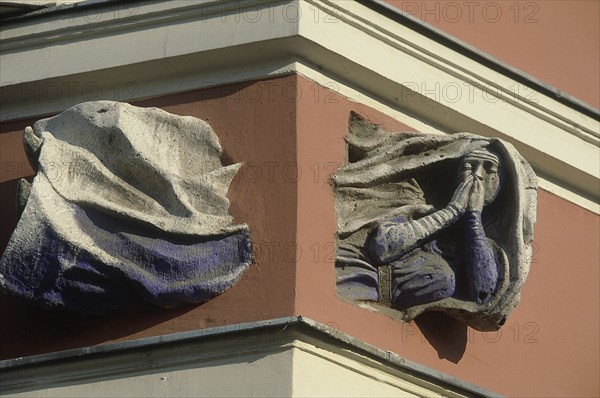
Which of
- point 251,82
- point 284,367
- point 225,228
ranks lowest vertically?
point 284,367

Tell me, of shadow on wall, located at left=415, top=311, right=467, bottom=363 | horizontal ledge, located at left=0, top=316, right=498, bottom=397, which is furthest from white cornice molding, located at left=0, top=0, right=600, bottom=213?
horizontal ledge, located at left=0, top=316, right=498, bottom=397

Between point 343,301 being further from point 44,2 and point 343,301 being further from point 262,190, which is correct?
point 44,2

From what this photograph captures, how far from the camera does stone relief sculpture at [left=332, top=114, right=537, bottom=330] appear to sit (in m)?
7.19

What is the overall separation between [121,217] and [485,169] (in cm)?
125

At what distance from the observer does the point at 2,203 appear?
754cm

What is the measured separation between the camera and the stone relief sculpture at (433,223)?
7.19 meters

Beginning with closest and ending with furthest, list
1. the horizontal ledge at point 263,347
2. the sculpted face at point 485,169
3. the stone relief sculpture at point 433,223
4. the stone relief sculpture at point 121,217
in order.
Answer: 1. the horizontal ledge at point 263,347
2. the stone relief sculpture at point 121,217
3. the stone relief sculpture at point 433,223
4. the sculpted face at point 485,169

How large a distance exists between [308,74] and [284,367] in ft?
3.76

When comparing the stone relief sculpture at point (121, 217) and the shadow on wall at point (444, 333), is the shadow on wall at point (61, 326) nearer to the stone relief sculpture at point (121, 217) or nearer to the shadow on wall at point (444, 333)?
the stone relief sculpture at point (121, 217)

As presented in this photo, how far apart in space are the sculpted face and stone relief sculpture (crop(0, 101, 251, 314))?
2.59 feet

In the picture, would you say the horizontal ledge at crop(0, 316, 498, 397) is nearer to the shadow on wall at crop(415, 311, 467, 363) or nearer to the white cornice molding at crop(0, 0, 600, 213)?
the shadow on wall at crop(415, 311, 467, 363)

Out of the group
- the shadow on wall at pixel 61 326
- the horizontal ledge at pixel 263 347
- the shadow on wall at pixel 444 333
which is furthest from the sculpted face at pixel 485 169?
the shadow on wall at pixel 61 326

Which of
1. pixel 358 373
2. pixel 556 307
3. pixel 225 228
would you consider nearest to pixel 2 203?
pixel 225 228

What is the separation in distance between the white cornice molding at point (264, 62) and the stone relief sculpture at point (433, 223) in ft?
0.67
